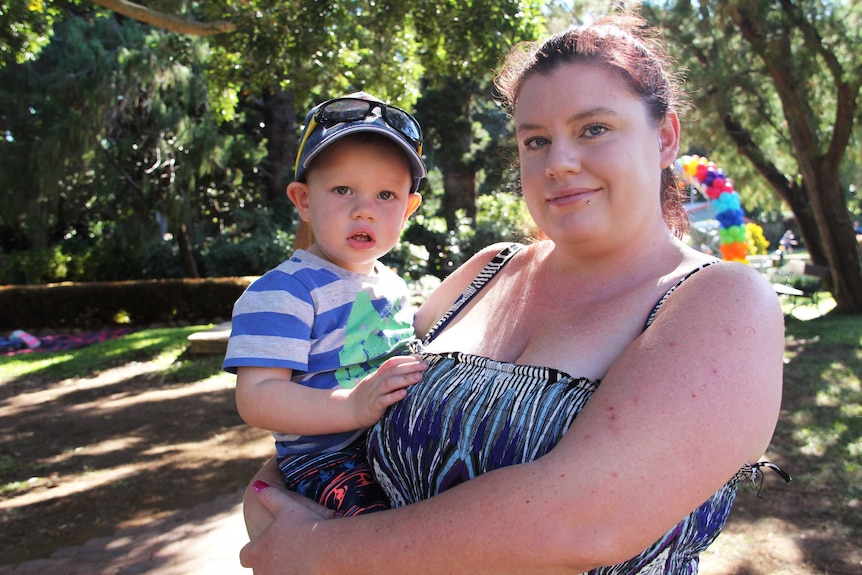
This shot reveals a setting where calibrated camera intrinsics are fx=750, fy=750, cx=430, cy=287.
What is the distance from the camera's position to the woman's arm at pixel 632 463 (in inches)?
49.0

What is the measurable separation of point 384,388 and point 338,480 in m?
0.29

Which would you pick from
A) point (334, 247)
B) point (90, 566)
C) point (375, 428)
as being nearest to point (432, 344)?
point (375, 428)

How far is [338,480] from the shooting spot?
6.02 ft

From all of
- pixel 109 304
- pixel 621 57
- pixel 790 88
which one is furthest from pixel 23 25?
pixel 790 88

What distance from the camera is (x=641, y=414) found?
1274 mm

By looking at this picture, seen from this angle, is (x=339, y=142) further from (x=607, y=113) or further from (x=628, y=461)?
(x=628, y=461)

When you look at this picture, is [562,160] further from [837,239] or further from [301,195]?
[837,239]

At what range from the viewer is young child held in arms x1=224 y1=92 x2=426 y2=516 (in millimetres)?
1826

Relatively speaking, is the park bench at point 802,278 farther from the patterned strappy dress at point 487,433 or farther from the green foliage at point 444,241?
the patterned strappy dress at point 487,433

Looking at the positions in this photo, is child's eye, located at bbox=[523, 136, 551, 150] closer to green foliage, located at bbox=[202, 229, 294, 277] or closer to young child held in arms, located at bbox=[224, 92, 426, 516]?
young child held in arms, located at bbox=[224, 92, 426, 516]

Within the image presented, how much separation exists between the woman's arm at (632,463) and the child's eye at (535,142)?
0.51m

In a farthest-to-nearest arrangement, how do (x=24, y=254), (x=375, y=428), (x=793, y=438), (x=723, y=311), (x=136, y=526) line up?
1. (x=24, y=254)
2. (x=793, y=438)
3. (x=136, y=526)
4. (x=375, y=428)
5. (x=723, y=311)

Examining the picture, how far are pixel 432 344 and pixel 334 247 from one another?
15.7 inches

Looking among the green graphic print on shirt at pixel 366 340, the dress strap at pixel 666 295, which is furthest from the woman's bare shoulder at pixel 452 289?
the dress strap at pixel 666 295
